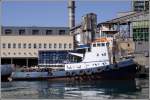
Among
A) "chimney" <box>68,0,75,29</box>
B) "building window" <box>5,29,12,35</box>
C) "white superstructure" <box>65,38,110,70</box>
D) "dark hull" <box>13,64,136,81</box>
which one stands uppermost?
"chimney" <box>68,0,75,29</box>

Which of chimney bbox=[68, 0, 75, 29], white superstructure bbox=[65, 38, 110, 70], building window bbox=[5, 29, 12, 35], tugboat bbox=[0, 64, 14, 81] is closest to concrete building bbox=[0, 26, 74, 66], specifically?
building window bbox=[5, 29, 12, 35]

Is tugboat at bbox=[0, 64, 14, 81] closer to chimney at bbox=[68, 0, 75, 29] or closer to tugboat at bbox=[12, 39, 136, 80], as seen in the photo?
tugboat at bbox=[12, 39, 136, 80]

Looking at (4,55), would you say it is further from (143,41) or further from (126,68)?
(126,68)

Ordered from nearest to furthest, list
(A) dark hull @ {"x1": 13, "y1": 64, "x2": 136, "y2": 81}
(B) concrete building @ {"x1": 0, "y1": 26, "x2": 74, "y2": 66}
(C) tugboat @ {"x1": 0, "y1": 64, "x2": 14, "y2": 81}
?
(A) dark hull @ {"x1": 13, "y1": 64, "x2": 136, "y2": 81}, (C) tugboat @ {"x1": 0, "y1": 64, "x2": 14, "y2": 81}, (B) concrete building @ {"x1": 0, "y1": 26, "x2": 74, "y2": 66}

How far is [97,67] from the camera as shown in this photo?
1659 cm

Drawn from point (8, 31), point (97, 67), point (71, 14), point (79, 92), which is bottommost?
point (79, 92)

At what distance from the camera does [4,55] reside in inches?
1075

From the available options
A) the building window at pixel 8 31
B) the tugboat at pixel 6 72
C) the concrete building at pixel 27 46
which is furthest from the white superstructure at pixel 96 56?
the building window at pixel 8 31

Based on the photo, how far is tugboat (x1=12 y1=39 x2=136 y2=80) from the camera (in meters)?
16.5

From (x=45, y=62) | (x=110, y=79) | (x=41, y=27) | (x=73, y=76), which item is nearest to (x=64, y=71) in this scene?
(x=73, y=76)

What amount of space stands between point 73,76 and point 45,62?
6.62m

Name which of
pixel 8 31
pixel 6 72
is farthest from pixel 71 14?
pixel 6 72

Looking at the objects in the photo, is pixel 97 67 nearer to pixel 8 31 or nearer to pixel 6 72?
pixel 6 72

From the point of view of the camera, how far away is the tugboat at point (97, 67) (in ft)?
54.1
